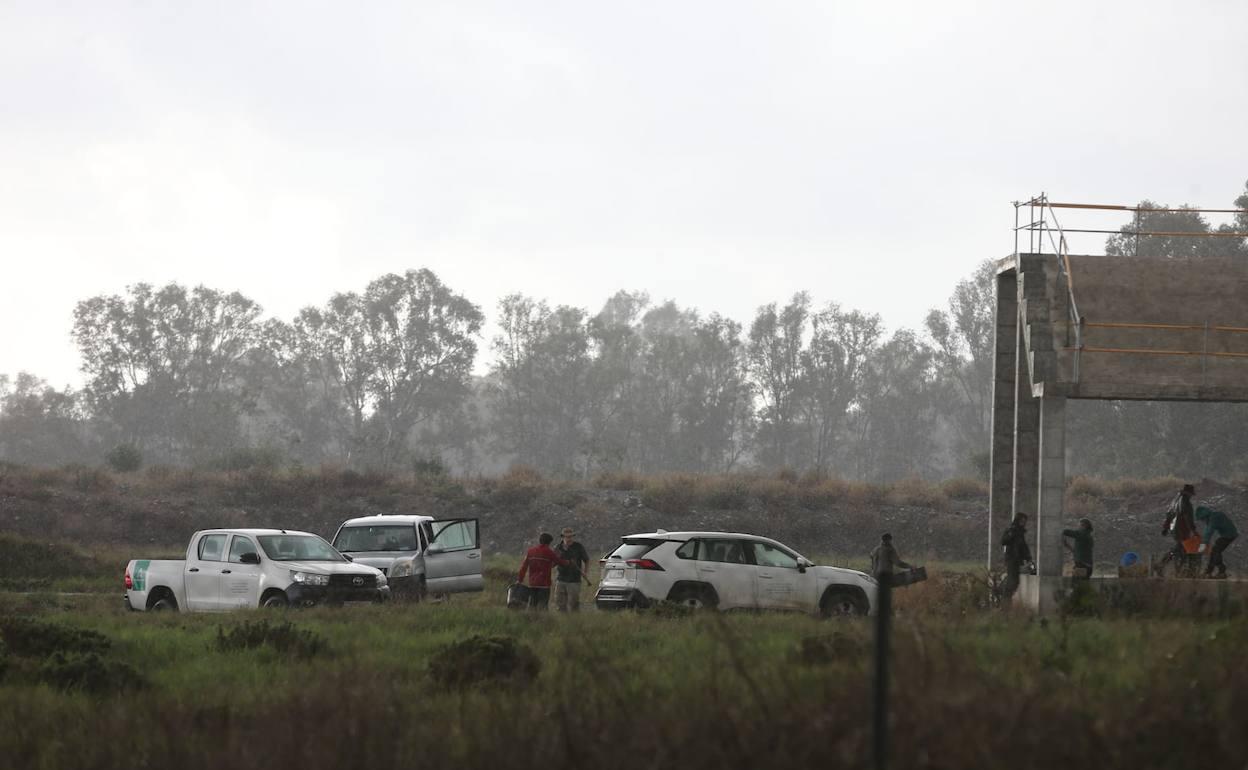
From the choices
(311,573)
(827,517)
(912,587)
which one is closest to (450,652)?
(311,573)

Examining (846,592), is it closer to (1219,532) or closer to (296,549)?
(1219,532)

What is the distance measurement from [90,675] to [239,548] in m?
10.1

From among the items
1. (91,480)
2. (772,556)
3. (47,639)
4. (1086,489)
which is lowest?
(47,639)

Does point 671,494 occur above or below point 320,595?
above

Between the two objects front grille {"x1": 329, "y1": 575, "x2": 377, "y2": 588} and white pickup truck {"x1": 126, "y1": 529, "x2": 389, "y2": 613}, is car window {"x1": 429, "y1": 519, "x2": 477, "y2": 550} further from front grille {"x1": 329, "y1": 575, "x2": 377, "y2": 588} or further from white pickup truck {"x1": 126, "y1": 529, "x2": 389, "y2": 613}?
front grille {"x1": 329, "y1": 575, "x2": 377, "y2": 588}

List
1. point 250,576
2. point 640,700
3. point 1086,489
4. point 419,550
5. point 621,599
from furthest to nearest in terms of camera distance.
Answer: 1. point 1086,489
2. point 419,550
3. point 250,576
4. point 621,599
5. point 640,700

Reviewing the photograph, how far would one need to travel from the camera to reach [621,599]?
22469 millimetres

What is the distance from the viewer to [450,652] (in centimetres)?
1381

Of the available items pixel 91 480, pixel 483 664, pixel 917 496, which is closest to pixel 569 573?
pixel 483 664

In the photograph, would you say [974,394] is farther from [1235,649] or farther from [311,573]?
[1235,649]

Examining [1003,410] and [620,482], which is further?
[620,482]

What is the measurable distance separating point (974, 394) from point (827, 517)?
55.7 meters

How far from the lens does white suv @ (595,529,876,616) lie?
22.5 meters

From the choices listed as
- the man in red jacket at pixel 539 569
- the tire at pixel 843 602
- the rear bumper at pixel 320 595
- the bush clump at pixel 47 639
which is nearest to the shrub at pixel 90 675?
the bush clump at pixel 47 639
